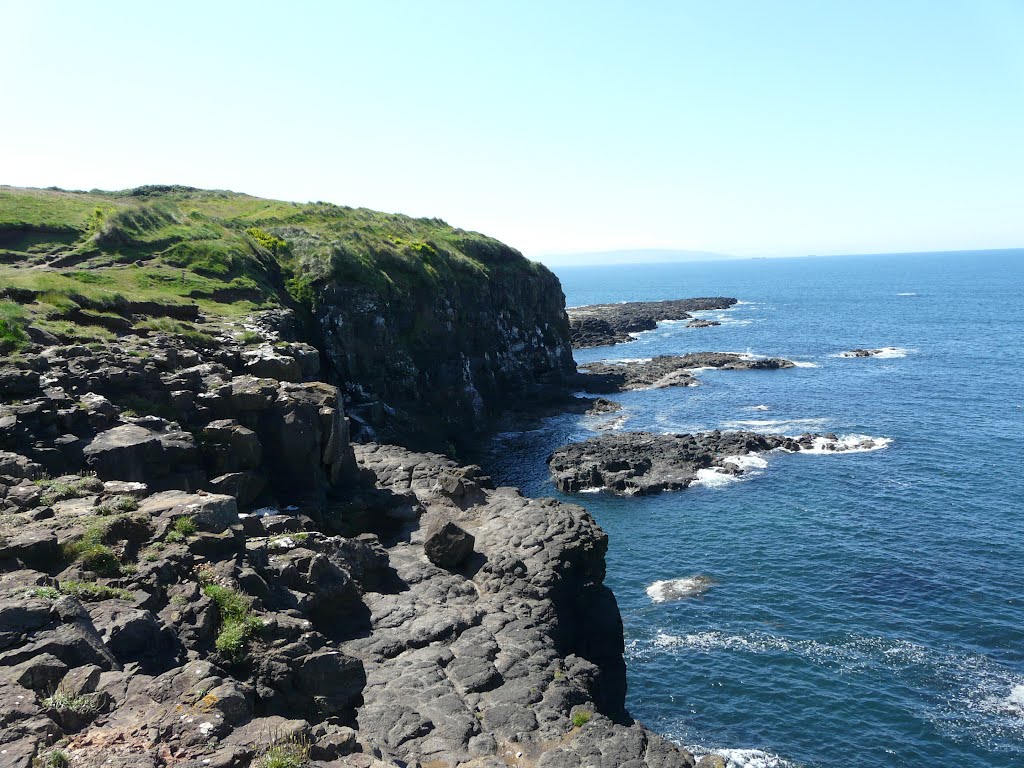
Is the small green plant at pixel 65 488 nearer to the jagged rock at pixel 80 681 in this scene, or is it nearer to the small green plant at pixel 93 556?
the small green plant at pixel 93 556

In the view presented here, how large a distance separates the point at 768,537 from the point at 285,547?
1410 inches

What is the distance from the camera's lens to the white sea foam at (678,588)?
40625 millimetres

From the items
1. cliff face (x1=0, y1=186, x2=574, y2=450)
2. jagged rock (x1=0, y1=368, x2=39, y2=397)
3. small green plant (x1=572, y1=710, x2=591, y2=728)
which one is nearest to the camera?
small green plant (x1=572, y1=710, x2=591, y2=728)

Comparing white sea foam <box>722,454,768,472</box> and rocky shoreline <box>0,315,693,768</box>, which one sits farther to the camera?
white sea foam <box>722,454,768,472</box>

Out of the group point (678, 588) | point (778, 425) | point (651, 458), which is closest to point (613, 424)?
point (651, 458)

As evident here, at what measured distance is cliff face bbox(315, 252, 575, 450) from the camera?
6184 centimetres

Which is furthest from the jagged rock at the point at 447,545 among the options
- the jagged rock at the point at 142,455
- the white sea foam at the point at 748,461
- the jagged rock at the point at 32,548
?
the white sea foam at the point at 748,461

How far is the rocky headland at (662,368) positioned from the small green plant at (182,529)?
251ft

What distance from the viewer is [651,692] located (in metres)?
32.5

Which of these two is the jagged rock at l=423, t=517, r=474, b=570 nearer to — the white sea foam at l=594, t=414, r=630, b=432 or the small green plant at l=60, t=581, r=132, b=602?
the small green plant at l=60, t=581, r=132, b=602

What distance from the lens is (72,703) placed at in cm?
1213

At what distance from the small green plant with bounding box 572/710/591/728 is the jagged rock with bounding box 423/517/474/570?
875cm

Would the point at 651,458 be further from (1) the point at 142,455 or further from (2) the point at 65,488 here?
(2) the point at 65,488

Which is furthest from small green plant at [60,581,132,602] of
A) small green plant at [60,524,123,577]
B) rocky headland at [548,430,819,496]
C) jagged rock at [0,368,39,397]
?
rocky headland at [548,430,819,496]
